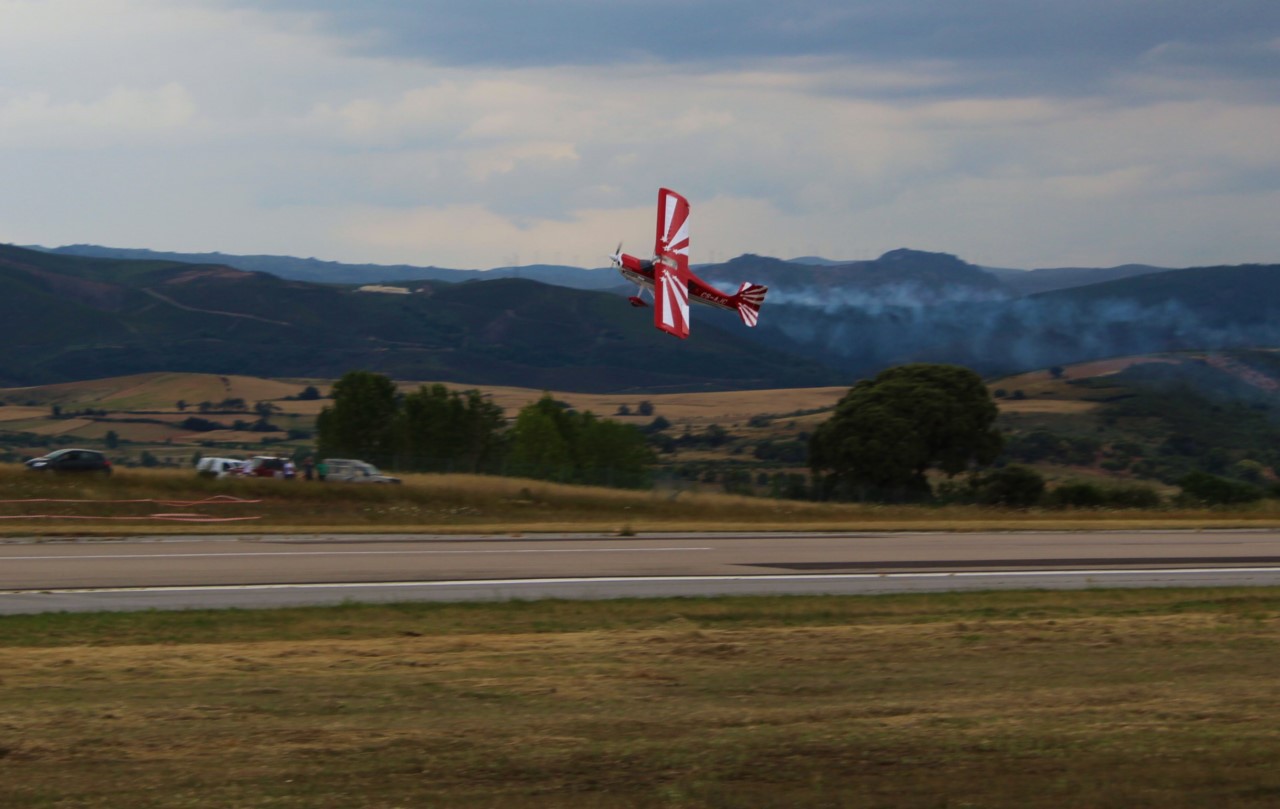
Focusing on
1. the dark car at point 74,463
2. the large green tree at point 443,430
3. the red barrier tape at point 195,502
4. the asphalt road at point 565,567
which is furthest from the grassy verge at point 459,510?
the large green tree at point 443,430

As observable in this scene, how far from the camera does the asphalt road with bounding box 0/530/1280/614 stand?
66.9ft

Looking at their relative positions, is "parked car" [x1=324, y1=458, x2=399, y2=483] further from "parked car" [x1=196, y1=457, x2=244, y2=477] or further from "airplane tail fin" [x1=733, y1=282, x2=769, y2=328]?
"airplane tail fin" [x1=733, y1=282, x2=769, y2=328]

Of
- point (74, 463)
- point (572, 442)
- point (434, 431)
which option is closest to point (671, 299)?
point (74, 463)

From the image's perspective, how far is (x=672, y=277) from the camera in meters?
26.8

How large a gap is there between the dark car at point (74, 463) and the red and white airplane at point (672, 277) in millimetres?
24059

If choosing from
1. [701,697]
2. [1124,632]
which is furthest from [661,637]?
[1124,632]

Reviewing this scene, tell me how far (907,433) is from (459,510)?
80.3 feet

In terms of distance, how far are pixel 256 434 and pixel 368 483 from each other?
7877 cm

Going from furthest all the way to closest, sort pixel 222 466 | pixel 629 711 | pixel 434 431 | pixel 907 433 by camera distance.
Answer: pixel 434 431
pixel 907 433
pixel 222 466
pixel 629 711

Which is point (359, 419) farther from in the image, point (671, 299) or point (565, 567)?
point (565, 567)

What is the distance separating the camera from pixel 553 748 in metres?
9.55

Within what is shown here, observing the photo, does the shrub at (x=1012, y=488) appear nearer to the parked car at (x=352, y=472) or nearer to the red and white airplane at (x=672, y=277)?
the parked car at (x=352, y=472)

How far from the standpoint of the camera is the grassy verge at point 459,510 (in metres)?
36.1

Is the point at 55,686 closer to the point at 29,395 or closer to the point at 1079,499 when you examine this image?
the point at 1079,499
